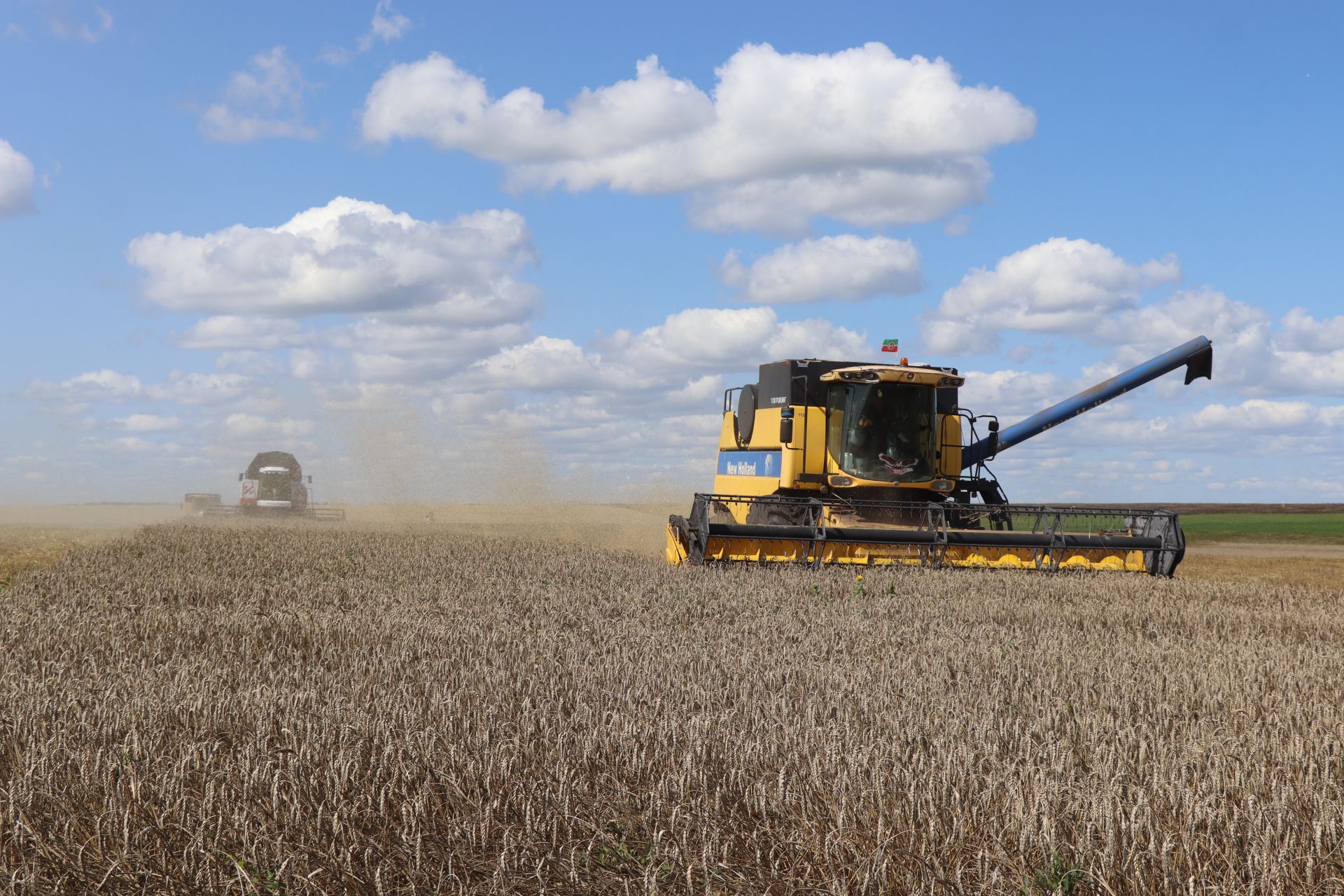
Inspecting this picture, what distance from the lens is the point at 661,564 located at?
1339 cm

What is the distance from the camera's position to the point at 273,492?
37.3 metres

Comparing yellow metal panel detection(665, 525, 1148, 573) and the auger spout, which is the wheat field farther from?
the auger spout

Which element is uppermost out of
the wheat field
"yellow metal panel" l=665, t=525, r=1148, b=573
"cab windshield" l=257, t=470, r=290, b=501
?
"cab windshield" l=257, t=470, r=290, b=501

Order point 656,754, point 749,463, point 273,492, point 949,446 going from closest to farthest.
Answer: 1. point 656,754
2. point 949,446
3. point 749,463
4. point 273,492

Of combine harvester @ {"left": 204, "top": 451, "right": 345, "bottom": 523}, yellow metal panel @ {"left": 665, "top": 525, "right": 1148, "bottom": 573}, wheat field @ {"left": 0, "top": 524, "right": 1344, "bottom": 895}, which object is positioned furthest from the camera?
combine harvester @ {"left": 204, "top": 451, "right": 345, "bottom": 523}

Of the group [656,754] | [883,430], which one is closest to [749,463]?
[883,430]

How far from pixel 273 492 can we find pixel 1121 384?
1142 inches

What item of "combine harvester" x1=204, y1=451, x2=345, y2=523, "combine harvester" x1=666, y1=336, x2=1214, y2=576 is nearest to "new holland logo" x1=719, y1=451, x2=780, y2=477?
"combine harvester" x1=666, y1=336, x2=1214, y2=576

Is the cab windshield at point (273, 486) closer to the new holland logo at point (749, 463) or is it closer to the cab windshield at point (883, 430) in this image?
the new holland logo at point (749, 463)

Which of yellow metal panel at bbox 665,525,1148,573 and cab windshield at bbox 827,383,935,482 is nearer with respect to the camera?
yellow metal panel at bbox 665,525,1148,573

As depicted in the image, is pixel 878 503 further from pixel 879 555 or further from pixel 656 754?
pixel 656 754

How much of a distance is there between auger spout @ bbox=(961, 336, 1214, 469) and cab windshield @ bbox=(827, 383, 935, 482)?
2471 millimetres

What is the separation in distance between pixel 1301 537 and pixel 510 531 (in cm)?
2581

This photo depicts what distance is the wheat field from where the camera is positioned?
2.94 m
